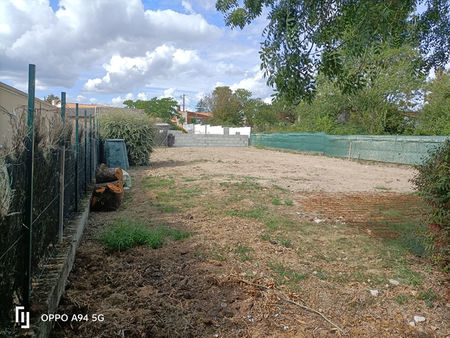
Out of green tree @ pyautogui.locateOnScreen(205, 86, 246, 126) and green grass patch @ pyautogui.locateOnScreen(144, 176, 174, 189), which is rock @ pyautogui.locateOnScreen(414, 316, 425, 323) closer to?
green grass patch @ pyautogui.locateOnScreen(144, 176, 174, 189)

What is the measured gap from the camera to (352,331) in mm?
2965

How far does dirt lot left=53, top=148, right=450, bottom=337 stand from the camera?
3000 mm

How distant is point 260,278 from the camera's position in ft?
12.7

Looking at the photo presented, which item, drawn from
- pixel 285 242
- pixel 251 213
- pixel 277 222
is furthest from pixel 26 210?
pixel 251 213

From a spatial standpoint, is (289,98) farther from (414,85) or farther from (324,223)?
(414,85)

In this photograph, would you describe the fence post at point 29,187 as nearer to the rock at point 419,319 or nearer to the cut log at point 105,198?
the rock at point 419,319

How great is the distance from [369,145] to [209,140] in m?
18.5

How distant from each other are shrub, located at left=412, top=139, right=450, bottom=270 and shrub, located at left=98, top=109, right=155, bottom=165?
40.4 feet

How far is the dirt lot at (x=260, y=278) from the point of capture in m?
3.00

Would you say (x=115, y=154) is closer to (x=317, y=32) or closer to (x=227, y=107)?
(x=317, y=32)

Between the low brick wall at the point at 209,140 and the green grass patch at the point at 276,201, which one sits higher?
the low brick wall at the point at 209,140

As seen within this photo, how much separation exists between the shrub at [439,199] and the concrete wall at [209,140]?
31.4 meters

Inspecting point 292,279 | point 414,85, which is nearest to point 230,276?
point 292,279

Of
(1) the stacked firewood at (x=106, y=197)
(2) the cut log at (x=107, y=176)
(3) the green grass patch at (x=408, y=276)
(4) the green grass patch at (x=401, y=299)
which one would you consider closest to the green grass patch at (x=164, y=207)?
(1) the stacked firewood at (x=106, y=197)
